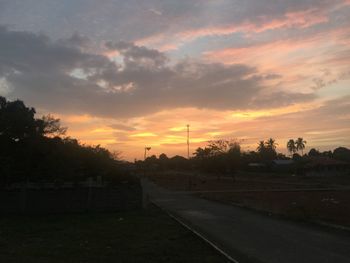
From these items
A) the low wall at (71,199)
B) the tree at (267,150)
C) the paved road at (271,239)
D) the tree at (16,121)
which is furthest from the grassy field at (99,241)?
the tree at (267,150)

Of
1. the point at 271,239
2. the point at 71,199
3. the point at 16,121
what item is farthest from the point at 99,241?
the point at 16,121

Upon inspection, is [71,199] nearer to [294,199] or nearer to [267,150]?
[294,199]

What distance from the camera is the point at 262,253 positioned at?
11.8 metres

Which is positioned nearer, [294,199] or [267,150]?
[294,199]

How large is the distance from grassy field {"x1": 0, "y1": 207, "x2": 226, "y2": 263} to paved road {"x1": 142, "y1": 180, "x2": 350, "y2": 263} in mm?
809

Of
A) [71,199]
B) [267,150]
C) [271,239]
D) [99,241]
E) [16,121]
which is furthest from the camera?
[267,150]

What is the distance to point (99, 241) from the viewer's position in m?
13.8

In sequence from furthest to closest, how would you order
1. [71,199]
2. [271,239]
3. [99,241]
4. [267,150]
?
[267,150]
[71,199]
[271,239]
[99,241]

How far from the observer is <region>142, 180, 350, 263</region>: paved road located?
11214mm

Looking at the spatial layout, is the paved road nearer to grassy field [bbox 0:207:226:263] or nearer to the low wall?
grassy field [bbox 0:207:226:263]

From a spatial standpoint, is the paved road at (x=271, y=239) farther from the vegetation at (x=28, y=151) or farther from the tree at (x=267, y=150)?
the tree at (x=267, y=150)

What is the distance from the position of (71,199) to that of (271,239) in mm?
12463

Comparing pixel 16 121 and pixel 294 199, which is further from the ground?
pixel 16 121

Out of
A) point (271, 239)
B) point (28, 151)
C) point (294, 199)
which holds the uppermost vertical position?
point (28, 151)
